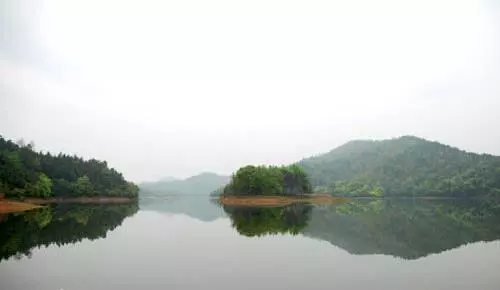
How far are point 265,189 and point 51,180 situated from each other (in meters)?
58.4

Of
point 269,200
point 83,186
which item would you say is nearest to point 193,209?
point 269,200

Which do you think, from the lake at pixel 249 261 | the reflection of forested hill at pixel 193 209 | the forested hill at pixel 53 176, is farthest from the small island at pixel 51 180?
the lake at pixel 249 261

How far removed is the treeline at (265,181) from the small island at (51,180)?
41.1 m

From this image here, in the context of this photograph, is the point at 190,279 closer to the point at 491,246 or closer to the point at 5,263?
the point at 5,263

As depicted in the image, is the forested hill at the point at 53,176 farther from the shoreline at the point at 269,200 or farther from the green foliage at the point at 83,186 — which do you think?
the shoreline at the point at 269,200

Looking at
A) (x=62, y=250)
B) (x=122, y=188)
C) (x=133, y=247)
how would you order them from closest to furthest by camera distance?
1. (x=62, y=250)
2. (x=133, y=247)
3. (x=122, y=188)

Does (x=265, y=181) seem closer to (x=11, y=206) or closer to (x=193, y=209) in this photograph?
(x=193, y=209)

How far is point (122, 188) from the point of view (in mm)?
138875

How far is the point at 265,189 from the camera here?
358ft

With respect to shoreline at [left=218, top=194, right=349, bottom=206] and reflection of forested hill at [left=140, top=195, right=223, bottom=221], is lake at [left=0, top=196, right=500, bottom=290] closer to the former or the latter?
reflection of forested hill at [left=140, top=195, right=223, bottom=221]

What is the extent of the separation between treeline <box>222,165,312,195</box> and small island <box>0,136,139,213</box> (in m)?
41.1

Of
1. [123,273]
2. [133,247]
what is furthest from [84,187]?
[123,273]

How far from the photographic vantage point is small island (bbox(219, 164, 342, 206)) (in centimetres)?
10479

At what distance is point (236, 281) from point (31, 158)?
370ft
